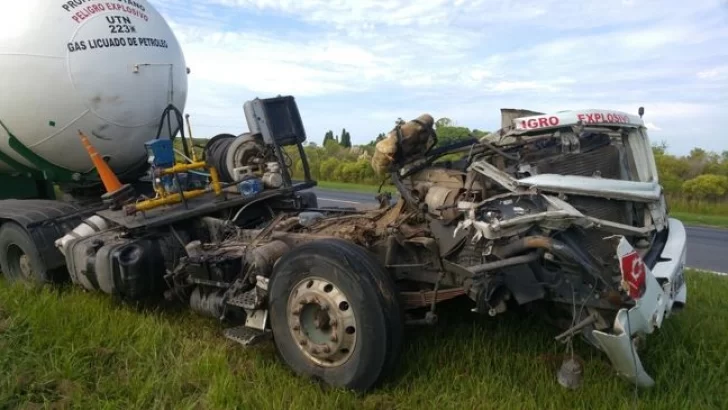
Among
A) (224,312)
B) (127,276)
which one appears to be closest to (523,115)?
(224,312)

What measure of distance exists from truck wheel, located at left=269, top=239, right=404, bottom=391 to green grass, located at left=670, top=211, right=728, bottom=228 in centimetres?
1236

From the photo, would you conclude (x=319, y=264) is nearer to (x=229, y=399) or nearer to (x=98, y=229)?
(x=229, y=399)

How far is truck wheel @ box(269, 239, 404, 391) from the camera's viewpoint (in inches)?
142

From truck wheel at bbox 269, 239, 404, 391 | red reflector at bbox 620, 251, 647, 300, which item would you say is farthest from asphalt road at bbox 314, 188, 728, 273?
red reflector at bbox 620, 251, 647, 300

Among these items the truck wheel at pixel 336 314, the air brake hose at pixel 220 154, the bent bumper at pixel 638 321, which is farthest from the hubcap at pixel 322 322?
the air brake hose at pixel 220 154

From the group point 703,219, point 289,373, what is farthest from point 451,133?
point 703,219

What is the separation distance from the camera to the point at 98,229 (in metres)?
5.64

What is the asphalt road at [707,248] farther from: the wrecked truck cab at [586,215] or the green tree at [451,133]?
the wrecked truck cab at [586,215]

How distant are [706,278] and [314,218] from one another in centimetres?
448

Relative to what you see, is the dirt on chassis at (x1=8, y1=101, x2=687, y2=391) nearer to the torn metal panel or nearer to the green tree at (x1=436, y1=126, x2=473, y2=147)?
the torn metal panel

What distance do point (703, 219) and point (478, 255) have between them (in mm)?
13030

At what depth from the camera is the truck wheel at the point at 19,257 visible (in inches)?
233

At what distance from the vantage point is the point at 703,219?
48.2ft

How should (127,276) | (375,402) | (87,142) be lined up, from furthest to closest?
(87,142) < (127,276) < (375,402)
